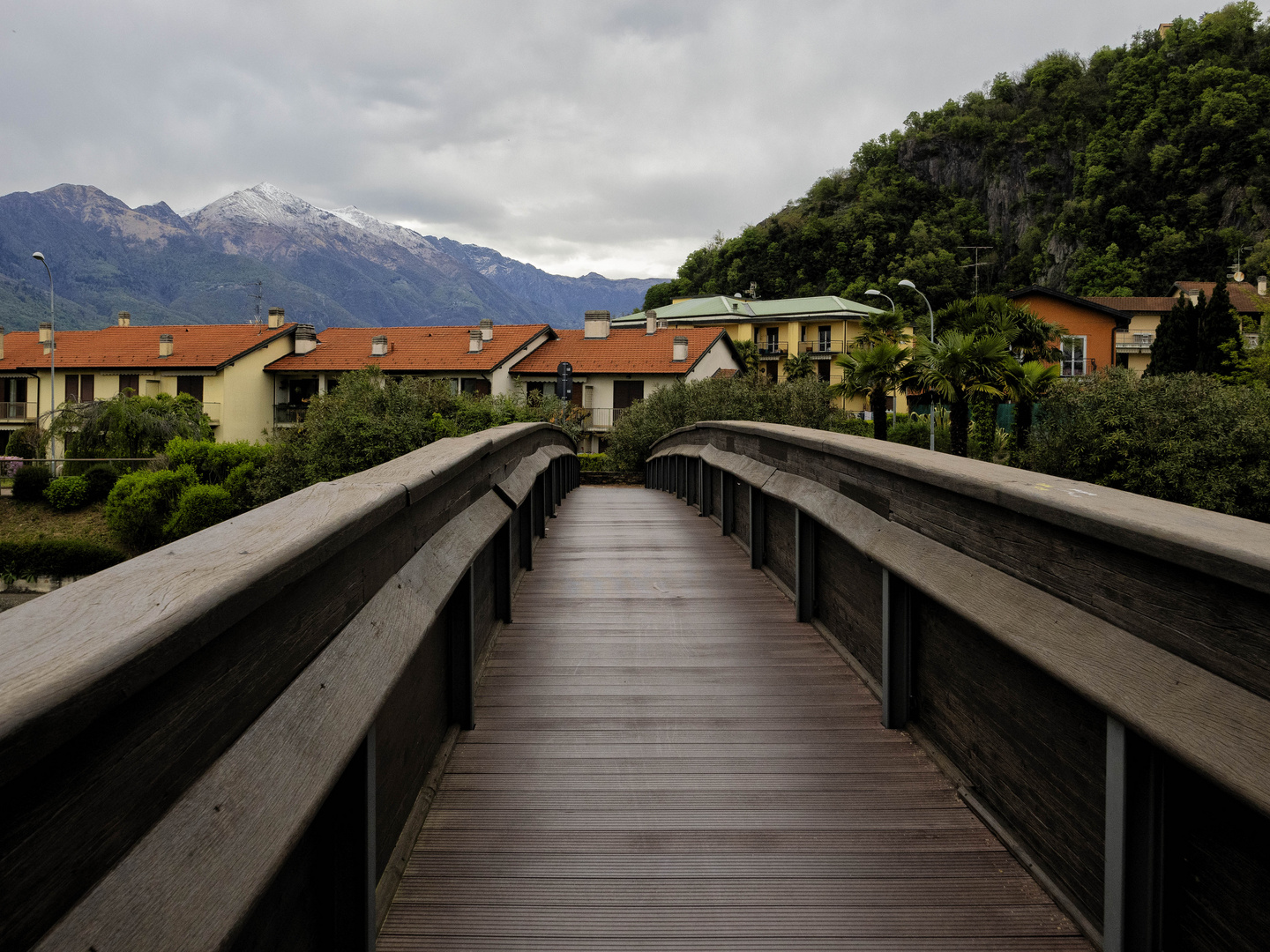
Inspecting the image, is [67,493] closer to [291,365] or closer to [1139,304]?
[291,365]

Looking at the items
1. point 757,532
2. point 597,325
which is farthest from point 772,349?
point 757,532

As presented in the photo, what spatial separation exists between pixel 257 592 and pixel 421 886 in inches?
58.0

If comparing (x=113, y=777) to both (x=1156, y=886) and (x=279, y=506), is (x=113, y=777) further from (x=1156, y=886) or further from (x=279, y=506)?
(x=1156, y=886)

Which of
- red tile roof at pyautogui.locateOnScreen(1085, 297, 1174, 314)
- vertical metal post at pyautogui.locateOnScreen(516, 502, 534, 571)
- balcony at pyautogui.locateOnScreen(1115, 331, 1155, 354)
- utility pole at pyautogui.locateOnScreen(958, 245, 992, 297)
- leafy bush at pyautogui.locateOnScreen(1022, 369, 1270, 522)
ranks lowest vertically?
vertical metal post at pyautogui.locateOnScreen(516, 502, 534, 571)

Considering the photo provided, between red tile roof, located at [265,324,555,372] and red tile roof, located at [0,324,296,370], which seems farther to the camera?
red tile roof, located at [265,324,555,372]

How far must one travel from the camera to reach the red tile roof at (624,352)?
1794 inches

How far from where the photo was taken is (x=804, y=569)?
518 cm

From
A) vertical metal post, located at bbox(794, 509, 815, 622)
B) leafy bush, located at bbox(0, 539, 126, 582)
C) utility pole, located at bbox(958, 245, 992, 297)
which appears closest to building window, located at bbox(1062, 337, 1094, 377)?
utility pole, located at bbox(958, 245, 992, 297)

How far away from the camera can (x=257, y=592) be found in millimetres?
1394

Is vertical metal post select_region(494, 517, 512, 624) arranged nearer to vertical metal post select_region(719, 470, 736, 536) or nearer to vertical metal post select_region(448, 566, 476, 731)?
vertical metal post select_region(448, 566, 476, 731)

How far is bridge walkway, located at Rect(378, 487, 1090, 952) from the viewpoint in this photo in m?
2.28

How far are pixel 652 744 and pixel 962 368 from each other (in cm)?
1998

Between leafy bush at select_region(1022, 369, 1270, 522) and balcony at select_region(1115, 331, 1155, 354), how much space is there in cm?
4082

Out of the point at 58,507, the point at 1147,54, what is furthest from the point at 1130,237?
the point at 58,507
